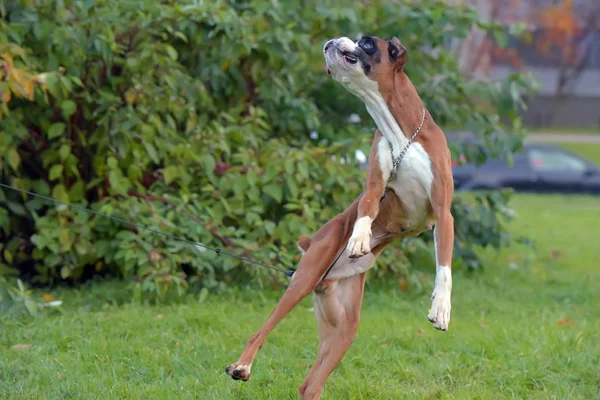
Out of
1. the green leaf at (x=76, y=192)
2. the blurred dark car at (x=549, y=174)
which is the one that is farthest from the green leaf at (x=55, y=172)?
the blurred dark car at (x=549, y=174)

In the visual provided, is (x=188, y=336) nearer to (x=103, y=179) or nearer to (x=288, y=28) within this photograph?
(x=103, y=179)

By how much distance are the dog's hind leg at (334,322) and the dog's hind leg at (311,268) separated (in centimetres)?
16

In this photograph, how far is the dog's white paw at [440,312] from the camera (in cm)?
325

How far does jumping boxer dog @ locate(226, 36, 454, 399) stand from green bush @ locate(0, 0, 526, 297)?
8.26ft

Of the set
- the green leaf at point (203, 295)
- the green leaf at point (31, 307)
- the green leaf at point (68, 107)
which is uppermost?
the green leaf at point (68, 107)

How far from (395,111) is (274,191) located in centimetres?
319

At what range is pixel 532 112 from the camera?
3719 centimetres

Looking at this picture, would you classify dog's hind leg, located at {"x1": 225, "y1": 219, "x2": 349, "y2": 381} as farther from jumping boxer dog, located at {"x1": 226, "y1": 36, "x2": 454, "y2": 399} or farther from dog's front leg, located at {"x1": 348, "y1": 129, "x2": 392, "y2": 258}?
dog's front leg, located at {"x1": 348, "y1": 129, "x2": 392, "y2": 258}

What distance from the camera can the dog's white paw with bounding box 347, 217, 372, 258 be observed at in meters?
3.34

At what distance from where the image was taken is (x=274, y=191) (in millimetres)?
6664

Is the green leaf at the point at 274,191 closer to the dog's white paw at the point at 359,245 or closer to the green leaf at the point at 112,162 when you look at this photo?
the green leaf at the point at 112,162

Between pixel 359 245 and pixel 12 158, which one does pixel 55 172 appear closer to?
pixel 12 158

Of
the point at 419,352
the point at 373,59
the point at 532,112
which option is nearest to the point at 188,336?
the point at 419,352

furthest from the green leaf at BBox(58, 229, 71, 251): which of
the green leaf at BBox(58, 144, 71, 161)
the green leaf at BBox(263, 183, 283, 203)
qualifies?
the green leaf at BBox(263, 183, 283, 203)
